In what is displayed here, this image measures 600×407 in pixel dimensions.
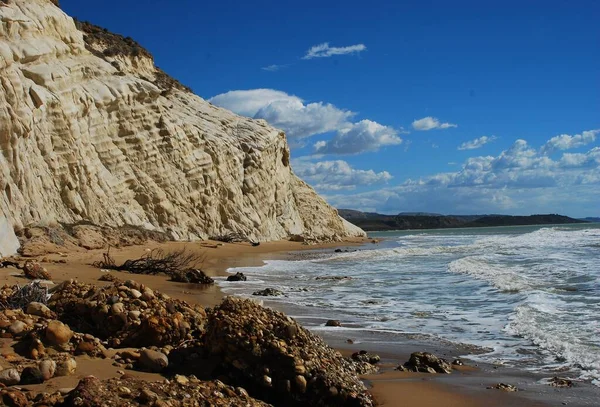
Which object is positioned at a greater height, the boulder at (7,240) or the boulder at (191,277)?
the boulder at (7,240)

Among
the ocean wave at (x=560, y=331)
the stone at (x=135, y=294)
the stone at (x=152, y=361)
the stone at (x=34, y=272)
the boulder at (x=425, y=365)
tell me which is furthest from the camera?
the stone at (x=34, y=272)

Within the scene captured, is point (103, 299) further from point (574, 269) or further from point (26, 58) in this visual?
point (26, 58)

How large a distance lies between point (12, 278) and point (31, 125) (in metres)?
9.19

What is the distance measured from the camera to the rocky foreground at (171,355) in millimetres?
3844

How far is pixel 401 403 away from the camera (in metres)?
4.75

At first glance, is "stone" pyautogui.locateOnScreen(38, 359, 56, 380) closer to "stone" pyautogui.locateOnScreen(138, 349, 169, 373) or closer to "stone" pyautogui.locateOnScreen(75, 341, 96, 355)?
"stone" pyautogui.locateOnScreen(75, 341, 96, 355)

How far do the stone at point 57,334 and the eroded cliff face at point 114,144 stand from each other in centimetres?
974

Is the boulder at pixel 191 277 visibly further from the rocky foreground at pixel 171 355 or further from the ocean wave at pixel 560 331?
the rocky foreground at pixel 171 355

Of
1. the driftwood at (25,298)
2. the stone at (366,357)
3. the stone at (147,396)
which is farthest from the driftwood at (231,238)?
the stone at (147,396)

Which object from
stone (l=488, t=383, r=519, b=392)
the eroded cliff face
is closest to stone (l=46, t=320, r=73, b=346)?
stone (l=488, t=383, r=519, b=392)

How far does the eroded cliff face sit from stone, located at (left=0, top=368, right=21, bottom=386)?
1056 cm

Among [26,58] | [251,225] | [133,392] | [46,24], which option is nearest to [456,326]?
[133,392]

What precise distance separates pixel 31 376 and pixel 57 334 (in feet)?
2.69

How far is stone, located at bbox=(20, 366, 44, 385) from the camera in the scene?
393 centimetres
